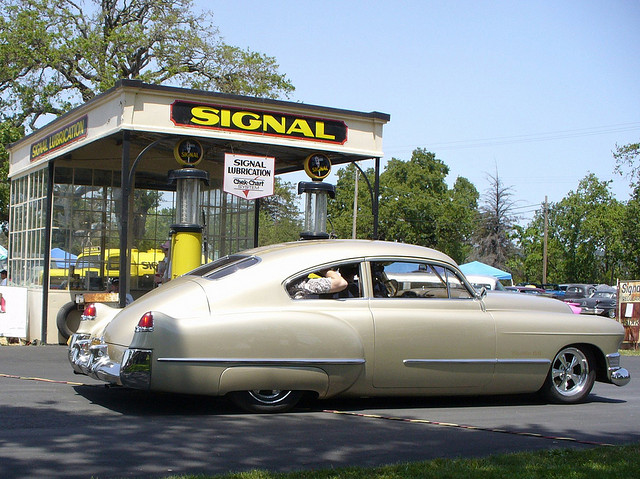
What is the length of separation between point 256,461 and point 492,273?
3305 centimetres

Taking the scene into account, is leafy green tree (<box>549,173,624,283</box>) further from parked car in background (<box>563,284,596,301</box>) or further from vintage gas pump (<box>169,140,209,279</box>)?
vintage gas pump (<box>169,140,209,279</box>)

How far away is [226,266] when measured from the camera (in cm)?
695

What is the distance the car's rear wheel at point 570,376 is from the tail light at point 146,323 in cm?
388

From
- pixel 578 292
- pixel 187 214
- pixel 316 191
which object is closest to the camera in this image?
pixel 187 214

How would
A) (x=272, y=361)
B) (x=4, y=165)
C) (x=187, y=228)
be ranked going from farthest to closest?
(x=4, y=165) < (x=187, y=228) < (x=272, y=361)

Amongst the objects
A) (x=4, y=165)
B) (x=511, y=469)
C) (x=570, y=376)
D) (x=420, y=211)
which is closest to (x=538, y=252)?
(x=420, y=211)

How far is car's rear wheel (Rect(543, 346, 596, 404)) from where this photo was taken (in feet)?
25.0

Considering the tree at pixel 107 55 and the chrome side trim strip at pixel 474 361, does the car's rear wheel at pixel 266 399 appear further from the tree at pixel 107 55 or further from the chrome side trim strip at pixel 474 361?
A: the tree at pixel 107 55

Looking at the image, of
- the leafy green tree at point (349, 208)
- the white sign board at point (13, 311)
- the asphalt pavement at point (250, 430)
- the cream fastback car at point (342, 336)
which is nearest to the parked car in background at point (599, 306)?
the leafy green tree at point (349, 208)

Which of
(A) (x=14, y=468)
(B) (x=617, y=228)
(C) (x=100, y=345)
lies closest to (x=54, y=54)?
(C) (x=100, y=345)

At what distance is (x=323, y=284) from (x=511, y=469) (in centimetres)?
255

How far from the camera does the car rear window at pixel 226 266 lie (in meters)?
6.78

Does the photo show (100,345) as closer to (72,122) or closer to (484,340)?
(484,340)

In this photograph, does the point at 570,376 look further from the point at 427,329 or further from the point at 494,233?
the point at 494,233
